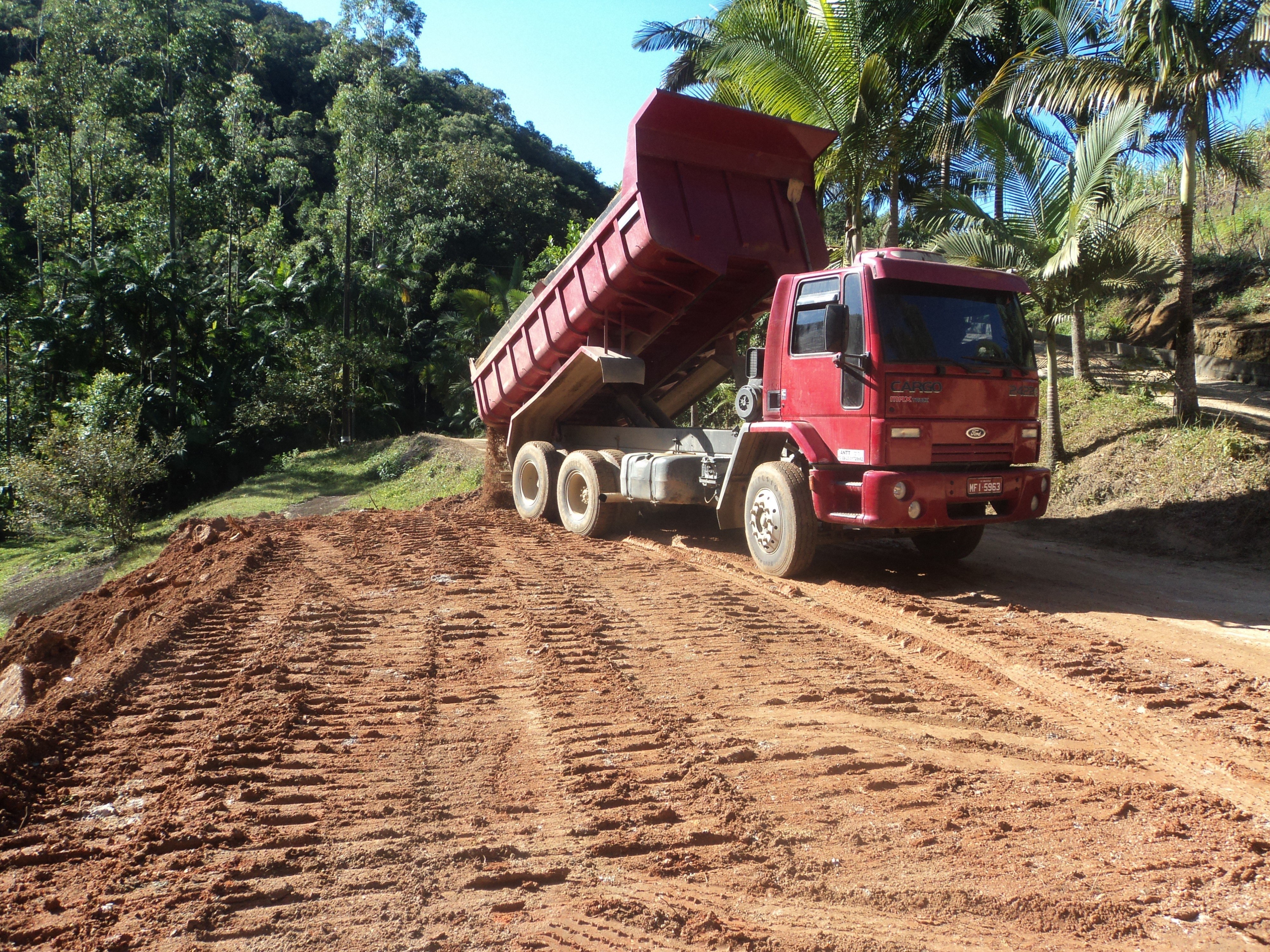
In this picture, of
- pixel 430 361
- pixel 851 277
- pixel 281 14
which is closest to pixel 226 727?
pixel 851 277

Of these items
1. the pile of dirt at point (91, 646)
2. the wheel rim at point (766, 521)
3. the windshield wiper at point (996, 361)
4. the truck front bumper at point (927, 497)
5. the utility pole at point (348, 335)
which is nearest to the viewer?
the pile of dirt at point (91, 646)

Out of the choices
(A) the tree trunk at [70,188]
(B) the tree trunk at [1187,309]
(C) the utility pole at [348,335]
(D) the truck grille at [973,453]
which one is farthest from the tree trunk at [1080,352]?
(A) the tree trunk at [70,188]

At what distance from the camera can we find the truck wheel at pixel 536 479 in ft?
35.7

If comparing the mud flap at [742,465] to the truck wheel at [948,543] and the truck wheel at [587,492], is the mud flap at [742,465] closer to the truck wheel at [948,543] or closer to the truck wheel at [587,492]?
the truck wheel at [948,543]

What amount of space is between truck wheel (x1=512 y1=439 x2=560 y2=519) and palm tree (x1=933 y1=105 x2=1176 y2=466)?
5.96 meters

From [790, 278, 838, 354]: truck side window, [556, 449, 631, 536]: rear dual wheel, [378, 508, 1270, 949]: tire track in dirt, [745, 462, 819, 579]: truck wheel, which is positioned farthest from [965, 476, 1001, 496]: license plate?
[556, 449, 631, 536]: rear dual wheel

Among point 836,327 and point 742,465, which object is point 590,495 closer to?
point 742,465

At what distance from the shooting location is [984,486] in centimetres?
706

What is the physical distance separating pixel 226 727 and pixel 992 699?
390 centimetres

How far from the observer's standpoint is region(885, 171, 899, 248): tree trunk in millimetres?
14438

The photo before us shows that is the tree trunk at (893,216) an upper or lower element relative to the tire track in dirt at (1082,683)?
upper

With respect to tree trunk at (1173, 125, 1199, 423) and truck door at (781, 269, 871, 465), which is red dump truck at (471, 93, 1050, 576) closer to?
truck door at (781, 269, 871, 465)

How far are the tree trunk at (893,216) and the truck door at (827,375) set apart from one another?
24.7 feet

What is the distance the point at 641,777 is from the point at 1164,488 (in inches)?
362
